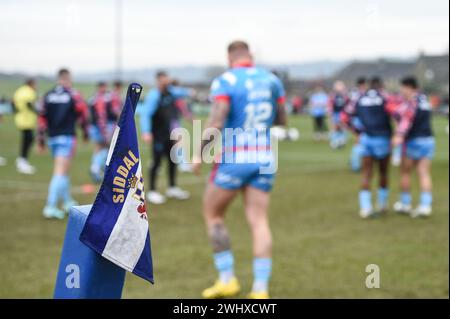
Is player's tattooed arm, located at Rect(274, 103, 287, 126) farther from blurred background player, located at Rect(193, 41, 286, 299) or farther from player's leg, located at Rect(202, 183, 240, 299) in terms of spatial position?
player's leg, located at Rect(202, 183, 240, 299)

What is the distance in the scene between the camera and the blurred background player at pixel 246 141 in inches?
257

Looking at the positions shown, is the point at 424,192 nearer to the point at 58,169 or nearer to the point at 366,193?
the point at 366,193

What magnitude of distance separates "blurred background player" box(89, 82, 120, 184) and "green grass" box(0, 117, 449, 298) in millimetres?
1459

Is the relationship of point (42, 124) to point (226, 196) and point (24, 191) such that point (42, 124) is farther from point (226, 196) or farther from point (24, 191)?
point (226, 196)

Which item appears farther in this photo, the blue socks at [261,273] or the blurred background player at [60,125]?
the blurred background player at [60,125]

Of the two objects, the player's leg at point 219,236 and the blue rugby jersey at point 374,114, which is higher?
the blue rugby jersey at point 374,114

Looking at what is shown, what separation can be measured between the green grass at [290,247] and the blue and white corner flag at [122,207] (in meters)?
3.53

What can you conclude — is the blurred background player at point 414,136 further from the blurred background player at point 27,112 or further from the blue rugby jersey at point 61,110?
the blurred background player at point 27,112

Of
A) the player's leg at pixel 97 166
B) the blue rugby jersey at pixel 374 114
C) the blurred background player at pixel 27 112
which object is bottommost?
the player's leg at pixel 97 166

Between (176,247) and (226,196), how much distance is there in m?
2.60

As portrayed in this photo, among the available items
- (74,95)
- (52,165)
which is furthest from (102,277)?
(52,165)

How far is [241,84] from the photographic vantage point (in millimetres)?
6520

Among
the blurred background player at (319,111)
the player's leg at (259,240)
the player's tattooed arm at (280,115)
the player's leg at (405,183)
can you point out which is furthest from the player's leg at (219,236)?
the blurred background player at (319,111)

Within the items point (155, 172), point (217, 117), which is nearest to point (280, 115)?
point (217, 117)
